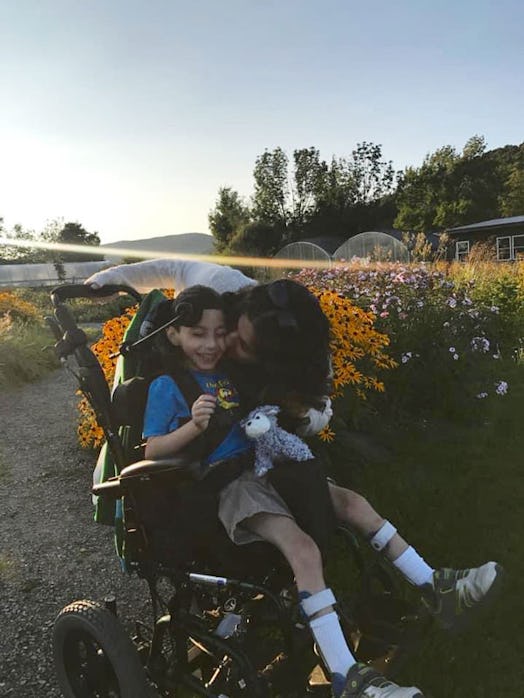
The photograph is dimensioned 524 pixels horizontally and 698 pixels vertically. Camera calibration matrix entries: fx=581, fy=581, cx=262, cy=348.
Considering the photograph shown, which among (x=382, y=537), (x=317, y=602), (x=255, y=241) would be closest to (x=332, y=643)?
(x=317, y=602)

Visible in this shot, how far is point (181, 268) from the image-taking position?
8.05ft

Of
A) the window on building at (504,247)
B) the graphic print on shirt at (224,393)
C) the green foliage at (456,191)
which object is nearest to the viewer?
the graphic print on shirt at (224,393)

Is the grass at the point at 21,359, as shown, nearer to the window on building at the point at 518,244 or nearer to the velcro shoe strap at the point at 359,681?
the velcro shoe strap at the point at 359,681

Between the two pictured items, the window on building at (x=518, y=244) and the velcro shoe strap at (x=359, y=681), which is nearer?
the velcro shoe strap at (x=359, y=681)

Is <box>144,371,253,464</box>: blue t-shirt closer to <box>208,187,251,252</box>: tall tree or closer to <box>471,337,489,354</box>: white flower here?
<box>471,337,489,354</box>: white flower

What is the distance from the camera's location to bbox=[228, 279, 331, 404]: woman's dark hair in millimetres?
1874

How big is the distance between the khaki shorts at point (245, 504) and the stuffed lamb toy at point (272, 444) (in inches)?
2.0

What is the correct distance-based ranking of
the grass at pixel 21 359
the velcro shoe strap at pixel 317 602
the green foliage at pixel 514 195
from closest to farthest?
the velcro shoe strap at pixel 317 602 → the grass at pixel 21 359 → the green foliage at pixel 514 195

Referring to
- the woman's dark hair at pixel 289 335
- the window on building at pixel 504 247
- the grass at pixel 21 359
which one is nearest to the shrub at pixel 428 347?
the woman's dark hair at pixel 289 335

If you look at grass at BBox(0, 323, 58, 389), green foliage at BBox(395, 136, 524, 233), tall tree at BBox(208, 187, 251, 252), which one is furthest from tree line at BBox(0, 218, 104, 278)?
grass at BBox(0, 323, 58, 389)

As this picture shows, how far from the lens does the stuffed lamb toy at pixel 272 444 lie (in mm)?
1895

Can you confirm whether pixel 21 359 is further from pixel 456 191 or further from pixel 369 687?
pixel 456 191

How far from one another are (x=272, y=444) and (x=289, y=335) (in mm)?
368

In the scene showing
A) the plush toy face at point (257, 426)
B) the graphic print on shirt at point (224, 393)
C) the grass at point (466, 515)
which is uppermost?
the graphic print on shirt at point (224, 393)
